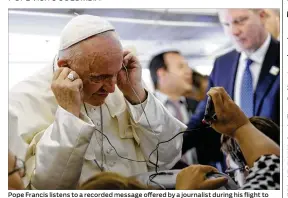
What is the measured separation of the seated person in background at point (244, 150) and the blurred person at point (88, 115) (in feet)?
0.40

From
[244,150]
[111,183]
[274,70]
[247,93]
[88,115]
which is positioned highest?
[274,70]

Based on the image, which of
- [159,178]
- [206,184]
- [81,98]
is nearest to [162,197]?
[159,178]

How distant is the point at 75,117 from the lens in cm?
174

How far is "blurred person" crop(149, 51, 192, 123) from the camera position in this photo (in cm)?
189

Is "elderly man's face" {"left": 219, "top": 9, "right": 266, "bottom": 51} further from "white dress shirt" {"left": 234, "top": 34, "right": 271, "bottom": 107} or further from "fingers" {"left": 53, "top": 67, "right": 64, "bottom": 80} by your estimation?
"fingers" {"left": 53, "top": 67, "right": 64, "bottom": 80}

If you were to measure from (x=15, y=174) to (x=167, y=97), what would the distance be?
2.43 feet

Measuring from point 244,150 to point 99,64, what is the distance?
0.73 meters

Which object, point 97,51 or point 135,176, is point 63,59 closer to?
point 97,51

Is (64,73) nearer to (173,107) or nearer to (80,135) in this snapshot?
(80,135)

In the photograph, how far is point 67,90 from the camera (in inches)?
68.7

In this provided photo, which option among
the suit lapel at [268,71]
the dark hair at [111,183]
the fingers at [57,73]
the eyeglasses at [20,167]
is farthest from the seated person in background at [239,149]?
the eyeglasses at [20,167]

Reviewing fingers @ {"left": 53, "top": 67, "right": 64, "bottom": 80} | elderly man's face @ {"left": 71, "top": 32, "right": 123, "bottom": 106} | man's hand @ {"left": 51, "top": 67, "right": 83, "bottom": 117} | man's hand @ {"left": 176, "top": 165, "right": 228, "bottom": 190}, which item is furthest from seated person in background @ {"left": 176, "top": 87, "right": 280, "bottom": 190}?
fingers @ {"left": 53, "top": 67, "right": 64, "bottom": 80}

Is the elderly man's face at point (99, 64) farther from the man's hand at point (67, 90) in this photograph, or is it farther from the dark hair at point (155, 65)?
the dark hair at point (155, 65)

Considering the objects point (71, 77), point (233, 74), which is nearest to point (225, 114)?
point (233, 74)
